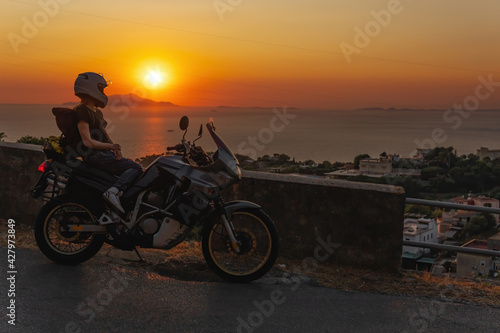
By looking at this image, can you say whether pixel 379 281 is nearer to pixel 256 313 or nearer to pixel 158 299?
pixel 256 313

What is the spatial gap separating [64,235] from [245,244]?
1.82 m

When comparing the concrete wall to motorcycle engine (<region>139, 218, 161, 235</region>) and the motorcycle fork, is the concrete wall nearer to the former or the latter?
the motorcycle fork

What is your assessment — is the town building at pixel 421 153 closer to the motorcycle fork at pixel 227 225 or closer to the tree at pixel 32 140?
the tree at pixel 32 140

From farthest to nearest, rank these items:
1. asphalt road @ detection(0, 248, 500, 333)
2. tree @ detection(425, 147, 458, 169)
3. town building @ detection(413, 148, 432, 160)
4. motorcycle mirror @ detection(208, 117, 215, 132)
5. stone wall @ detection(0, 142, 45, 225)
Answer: town building @ detection(413, 148, 432, 160) < tree @ detection(425, 147, 458, 169) < stone wall @ detection(0, 142, 45, 225) < motorcycle mirror @ detection(208, 117, 215, 132) < asphalt road @ detection(0, 248, 500, 333)

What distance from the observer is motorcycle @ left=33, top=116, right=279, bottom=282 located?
193 inches

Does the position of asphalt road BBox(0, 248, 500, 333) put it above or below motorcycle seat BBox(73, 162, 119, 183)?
below

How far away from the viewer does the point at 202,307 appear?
4246 mm

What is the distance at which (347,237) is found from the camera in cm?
577

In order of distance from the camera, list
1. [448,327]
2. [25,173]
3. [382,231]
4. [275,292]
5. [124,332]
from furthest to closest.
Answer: [25,173] → [382,231] → [275,292] → [448,327] → [124,332]

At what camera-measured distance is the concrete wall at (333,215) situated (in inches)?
223

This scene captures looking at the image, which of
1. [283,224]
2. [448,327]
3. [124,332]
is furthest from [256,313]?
[283,224]

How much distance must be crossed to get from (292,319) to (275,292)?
0.62 meters

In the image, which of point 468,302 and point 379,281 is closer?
point 468,302

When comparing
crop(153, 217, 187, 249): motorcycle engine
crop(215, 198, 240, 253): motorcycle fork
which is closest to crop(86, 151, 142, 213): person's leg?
crop(153, 217, 187, 249): motorcycle engine
